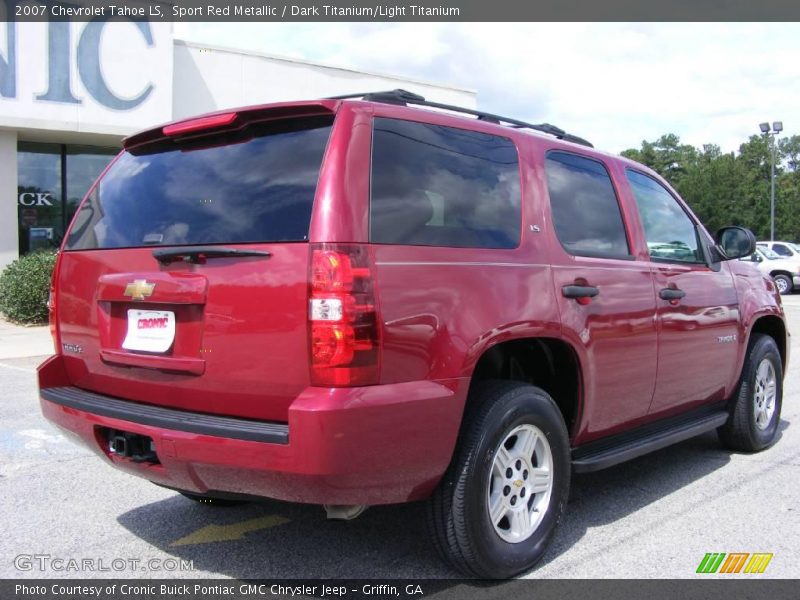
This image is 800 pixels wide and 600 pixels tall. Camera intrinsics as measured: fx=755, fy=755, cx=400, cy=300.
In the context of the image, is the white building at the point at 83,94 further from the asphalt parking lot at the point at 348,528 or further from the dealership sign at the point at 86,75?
the asphalt parking lot at the point at 348,528

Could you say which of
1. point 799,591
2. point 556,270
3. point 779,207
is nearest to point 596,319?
point 556,270

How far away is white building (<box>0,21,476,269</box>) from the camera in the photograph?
14.5 m

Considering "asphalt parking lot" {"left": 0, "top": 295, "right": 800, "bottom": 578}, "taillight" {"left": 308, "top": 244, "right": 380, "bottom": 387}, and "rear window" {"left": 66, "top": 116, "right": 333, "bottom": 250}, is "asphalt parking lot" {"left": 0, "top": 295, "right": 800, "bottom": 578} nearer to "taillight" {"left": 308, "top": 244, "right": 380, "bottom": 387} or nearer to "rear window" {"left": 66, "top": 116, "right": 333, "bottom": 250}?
"taillight" {"left": 308, "top": 244, "right": 380, "bottom": 387}

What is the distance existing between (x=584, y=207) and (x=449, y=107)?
985 millimetres

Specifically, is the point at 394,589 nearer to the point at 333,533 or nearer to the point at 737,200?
the point at 333,533

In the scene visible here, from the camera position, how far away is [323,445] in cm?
264

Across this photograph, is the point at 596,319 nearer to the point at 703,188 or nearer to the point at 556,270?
the point at 556,270

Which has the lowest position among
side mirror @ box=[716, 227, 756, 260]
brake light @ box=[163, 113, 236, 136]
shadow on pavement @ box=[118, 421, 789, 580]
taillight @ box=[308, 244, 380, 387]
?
shadow on pavement @ box=[118, 421, 789, 580]

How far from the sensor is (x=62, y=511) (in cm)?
418

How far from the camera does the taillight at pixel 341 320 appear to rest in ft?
8.81

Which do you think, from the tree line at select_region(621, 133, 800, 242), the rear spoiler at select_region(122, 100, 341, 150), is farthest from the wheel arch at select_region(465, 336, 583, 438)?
the tree line at select_region(621, 133, 800, 242)

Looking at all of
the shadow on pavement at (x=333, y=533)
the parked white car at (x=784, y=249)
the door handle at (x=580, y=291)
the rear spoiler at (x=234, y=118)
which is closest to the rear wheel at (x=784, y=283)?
the parked white car at (x=784, y=249)

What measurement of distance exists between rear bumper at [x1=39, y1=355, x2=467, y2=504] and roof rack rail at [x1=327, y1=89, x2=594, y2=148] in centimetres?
126

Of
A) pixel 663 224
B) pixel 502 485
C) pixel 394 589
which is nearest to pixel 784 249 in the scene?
pixel 663 224
